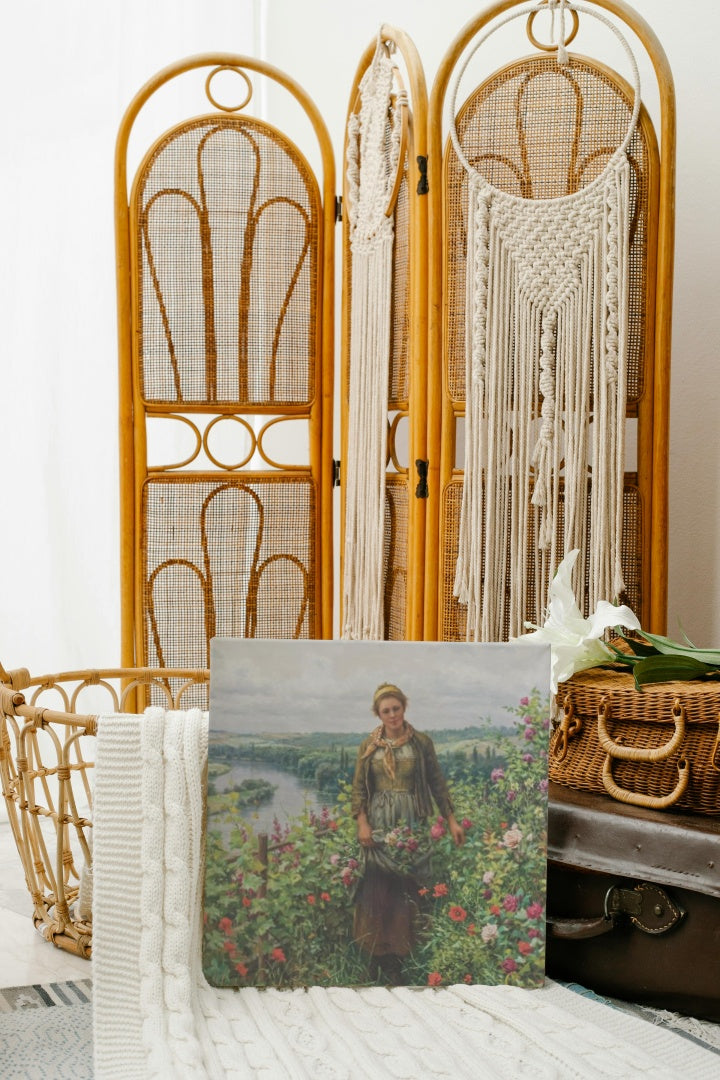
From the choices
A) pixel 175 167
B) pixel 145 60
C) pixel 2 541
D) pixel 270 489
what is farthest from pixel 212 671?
pixel 145 60

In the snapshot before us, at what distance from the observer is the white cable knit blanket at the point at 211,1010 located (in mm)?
722

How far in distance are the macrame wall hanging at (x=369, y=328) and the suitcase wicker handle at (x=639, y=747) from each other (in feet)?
1.79

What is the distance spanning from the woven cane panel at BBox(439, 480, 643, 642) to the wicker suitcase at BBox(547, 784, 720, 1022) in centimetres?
42

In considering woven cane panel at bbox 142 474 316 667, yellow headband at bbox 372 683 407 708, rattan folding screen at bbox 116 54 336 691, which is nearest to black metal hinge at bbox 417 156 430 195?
rattan folding screen at bbox 116 54 336 691

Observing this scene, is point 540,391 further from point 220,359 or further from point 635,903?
point 635,903

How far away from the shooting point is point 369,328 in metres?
1.45

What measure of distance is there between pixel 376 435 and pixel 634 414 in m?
0.33

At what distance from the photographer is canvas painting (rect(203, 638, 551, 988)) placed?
0.81 meters

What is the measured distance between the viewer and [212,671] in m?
0.81

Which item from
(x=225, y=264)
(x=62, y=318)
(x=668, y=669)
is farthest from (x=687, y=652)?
(x=62, y=318)

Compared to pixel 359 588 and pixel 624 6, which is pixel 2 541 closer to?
pixel 359 588

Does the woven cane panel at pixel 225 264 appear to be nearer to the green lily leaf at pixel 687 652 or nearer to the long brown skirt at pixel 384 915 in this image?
the green lily leaf at pixel 687 652

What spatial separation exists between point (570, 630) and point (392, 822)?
26 cm

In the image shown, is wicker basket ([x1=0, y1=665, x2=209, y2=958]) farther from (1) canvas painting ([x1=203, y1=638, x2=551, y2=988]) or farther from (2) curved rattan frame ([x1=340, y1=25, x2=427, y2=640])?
(2) curved rattan frame ([x1=340, y1=25, x2=427, y2=640])
